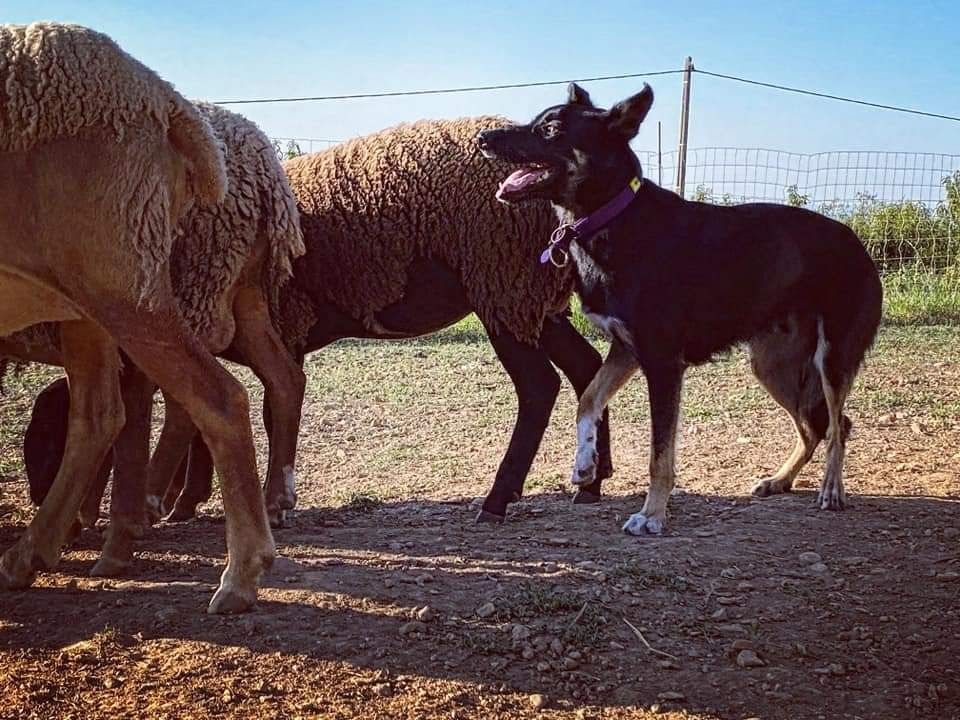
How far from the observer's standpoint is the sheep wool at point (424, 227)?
531cm

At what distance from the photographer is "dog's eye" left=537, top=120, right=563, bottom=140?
5109 mm

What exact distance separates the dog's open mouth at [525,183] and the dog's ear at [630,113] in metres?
0.36

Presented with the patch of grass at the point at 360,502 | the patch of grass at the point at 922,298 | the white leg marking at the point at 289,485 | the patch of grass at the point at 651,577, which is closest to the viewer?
the patch of grass at the point at 651,577

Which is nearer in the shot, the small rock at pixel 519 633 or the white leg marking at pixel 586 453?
the small rock at pixel 519 633

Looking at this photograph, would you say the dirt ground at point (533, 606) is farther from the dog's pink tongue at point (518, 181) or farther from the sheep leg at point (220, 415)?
the dog's pink tongue at point (518, 181)

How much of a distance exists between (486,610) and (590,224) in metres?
2.03

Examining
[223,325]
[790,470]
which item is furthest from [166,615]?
[790,470]

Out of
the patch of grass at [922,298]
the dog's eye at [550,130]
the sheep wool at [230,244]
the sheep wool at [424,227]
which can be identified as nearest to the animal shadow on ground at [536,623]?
the sheep wool at [230,244]

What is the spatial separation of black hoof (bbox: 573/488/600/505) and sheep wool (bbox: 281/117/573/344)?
0.80 meters

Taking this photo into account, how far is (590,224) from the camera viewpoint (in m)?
5.07

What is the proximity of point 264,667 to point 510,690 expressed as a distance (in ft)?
2.43

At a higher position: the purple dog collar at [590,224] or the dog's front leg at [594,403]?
the purple dog collar at [590,224]

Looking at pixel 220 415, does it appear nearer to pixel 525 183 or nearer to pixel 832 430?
pixel 525 183

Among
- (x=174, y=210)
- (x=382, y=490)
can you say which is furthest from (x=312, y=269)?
(x=174, y=210)
